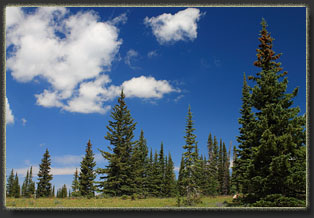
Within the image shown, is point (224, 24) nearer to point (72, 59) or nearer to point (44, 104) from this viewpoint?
point (72, 59)

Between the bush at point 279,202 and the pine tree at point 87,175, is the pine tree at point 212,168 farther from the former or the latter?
the bush at point 279,202

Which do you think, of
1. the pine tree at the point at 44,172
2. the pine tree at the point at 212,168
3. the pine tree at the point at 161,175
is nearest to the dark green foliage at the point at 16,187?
the pine tree at the point at 44,172

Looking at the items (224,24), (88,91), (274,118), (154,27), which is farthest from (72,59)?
(274,118)

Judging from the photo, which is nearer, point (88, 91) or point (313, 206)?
point (313, 206)

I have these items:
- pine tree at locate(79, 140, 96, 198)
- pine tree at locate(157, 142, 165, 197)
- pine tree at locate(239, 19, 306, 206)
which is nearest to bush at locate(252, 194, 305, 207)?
pine tree at locate(239, 19, 306, 206)

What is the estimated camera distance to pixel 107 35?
9711 mm

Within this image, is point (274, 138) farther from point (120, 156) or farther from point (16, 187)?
point (120, 156)

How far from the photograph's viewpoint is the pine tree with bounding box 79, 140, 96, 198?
3266 centimetres

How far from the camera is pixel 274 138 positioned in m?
9.86

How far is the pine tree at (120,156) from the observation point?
2336 cm

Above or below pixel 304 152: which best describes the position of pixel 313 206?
below

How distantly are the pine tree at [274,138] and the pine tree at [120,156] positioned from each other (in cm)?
1425

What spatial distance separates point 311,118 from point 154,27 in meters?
7.01

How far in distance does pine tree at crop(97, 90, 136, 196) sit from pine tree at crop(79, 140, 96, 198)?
384 inches
